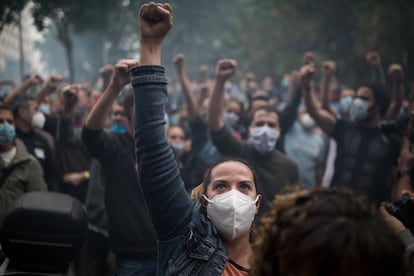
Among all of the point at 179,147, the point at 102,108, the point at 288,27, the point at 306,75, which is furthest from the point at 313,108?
the point at 288,27

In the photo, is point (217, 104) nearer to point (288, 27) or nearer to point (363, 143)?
point (363, 143)

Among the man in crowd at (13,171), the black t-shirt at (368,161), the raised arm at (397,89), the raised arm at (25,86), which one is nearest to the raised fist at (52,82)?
the raised arm at (25,86)

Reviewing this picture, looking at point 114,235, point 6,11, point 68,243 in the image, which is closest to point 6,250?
point 68,243

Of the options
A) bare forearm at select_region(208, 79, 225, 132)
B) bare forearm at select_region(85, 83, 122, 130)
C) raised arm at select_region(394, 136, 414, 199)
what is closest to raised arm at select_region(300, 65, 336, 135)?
bare forearm at select_region(208, 79, 225, 132)

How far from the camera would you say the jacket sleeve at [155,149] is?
1.87 metres

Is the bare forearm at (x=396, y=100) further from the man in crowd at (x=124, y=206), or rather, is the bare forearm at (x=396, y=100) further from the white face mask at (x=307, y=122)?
the man in crowd at (x=124, y=206)

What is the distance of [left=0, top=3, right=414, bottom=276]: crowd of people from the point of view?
1216 mm

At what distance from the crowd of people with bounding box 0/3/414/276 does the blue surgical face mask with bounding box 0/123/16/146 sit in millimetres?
13

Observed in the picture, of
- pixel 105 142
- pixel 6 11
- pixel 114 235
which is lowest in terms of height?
A: pixel 114 235

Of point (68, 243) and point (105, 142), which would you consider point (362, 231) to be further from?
point (105, 142)

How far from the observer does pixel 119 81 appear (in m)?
2.73

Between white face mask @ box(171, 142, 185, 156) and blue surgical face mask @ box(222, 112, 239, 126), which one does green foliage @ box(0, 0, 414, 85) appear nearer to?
white face mask @ box(171, 142, 185, 156)

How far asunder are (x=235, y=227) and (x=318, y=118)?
9.81 feet

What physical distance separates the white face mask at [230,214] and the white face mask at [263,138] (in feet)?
7.32
